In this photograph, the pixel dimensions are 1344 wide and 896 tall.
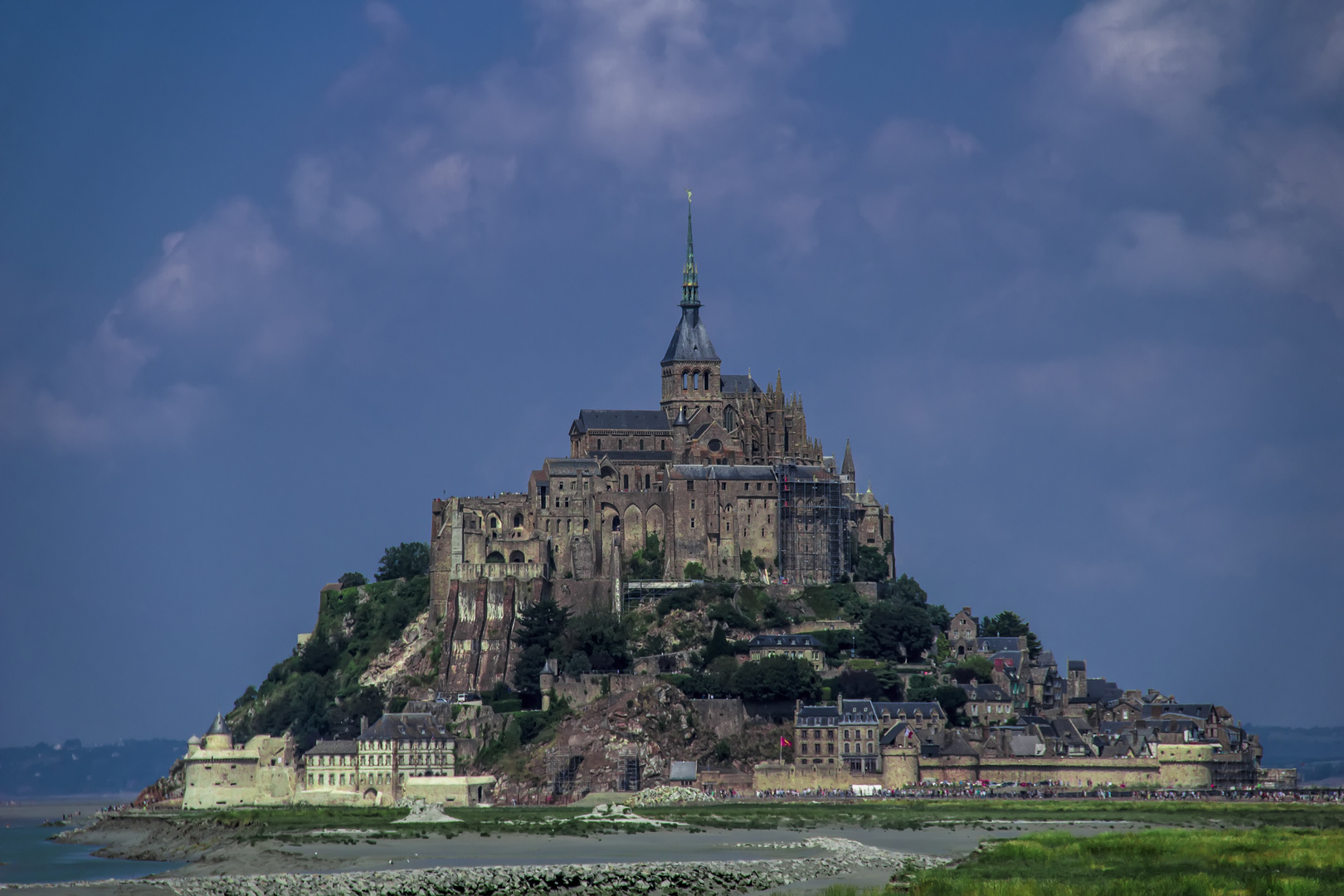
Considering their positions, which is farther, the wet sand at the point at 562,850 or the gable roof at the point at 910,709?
the gable roof at the point at 910,709

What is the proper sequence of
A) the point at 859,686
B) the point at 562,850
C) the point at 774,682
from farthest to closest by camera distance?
the point at 859,686 → the point at 774,682 → the point at 562,850

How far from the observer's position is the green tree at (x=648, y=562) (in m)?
139

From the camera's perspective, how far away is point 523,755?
123062mm

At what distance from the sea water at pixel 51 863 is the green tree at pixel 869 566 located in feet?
176

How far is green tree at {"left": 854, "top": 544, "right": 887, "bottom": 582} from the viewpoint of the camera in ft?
468

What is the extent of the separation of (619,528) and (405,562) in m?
19.6

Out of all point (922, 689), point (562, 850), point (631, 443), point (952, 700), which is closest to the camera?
point (562, 850)

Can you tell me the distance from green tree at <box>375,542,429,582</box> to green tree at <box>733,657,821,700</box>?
3364cm

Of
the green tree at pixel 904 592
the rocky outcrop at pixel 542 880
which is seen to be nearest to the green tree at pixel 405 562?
the green tree at pixel 904 592

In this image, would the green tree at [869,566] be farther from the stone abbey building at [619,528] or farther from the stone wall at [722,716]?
the stone wall at [722,716]

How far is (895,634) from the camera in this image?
13275 centimetres

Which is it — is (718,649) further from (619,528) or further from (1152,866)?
(1152,866)

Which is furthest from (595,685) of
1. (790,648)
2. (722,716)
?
(790,648)

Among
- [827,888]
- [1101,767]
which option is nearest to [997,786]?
[1101,767]
